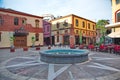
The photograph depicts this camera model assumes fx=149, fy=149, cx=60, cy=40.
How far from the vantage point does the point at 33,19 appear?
1342 inches

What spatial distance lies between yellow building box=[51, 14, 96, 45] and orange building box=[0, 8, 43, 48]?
7700 mm

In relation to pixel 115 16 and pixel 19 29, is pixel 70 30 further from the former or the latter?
pixel 115 16

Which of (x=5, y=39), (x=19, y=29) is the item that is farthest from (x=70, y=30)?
(x=5, y=39)

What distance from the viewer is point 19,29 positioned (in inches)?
1213

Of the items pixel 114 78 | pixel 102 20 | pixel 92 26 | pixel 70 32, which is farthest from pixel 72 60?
pixel 102 20

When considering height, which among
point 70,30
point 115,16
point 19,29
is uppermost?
point 115,16

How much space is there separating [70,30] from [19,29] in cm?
1398

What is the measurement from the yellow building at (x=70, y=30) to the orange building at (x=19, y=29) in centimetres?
770

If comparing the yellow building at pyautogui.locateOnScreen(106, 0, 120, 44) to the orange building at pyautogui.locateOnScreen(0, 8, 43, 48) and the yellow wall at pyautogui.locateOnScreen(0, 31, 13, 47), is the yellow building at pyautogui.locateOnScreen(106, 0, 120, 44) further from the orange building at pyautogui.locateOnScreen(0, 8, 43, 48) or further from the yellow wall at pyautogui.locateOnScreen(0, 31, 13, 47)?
the yellow wall at pyautogui.locateOnScreen(0, 31, 13, 47)

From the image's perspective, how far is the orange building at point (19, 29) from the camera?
28266mm

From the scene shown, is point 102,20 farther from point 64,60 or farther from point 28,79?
point 28,79

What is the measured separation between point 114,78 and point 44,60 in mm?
6066

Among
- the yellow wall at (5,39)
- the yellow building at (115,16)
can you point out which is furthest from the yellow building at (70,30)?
the yellow wall at (5,39)

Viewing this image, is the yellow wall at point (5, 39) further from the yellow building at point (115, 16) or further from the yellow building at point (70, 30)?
the yellow building at point (115, 16)
